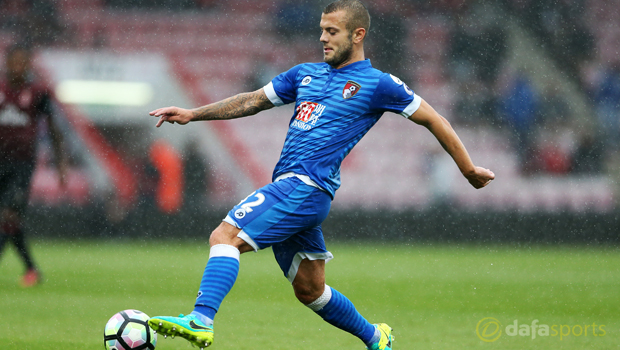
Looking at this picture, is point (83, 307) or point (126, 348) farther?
point (83, 307)

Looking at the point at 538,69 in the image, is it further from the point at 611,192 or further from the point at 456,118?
the point at 611,192

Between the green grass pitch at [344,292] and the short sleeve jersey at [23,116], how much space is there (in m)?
1.14

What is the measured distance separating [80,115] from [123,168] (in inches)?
49.1

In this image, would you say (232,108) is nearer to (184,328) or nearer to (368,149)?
(184,328)

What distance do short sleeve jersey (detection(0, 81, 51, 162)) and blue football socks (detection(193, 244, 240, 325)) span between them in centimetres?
422

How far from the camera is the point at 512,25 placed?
568 inches

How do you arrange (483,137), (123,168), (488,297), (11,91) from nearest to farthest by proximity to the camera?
(488,297)
(11,91)
(123,168)
(483,137)

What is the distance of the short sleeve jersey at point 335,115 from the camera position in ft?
10.5

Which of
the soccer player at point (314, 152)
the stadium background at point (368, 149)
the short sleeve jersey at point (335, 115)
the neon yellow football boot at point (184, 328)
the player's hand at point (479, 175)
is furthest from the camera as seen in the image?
the stadium background at point (368, 149)

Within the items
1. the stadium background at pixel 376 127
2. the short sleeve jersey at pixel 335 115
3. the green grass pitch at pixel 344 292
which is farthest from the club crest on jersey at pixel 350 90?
the stadium background at pixel 376 127

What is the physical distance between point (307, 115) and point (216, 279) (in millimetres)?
836

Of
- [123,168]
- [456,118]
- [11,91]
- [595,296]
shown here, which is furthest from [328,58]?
[456,118]

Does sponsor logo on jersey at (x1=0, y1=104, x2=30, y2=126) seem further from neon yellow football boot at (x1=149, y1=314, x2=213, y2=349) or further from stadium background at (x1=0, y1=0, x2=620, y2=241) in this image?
neon yellow football boot at (x1=149, y1=314, x2=213, y2=349)

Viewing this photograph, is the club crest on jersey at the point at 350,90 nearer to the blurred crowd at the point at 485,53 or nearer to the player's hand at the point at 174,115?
the player's hand at the point at 174,115
